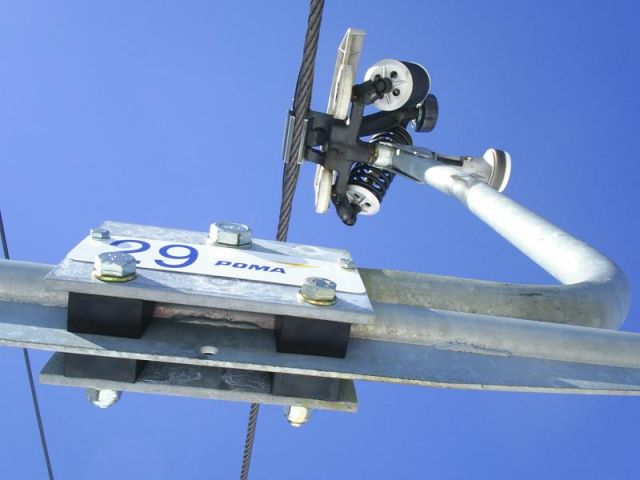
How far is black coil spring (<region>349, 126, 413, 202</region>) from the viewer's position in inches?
246

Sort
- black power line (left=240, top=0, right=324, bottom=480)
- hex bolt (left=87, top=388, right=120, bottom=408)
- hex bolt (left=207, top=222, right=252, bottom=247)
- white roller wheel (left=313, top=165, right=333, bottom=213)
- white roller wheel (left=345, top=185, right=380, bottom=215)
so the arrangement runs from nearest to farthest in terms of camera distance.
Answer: hex bolt (left=87, top=388, right=120, bottom=408) < hex bolt (left=207, top=222, right=252, bottom=247) < black power line (left=240, top=0, right=324, bottom=480) < white roller wheel (left=313, top=165, right=333, bottom=213) < white roller wheel (left=345, top=185, right=380, bottom=215)

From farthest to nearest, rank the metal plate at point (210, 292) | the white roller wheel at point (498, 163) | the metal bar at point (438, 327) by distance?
the white roller wheel at point (498, 163)
the metal bar at point (438, 327)
the metal plate at point (210, 292)

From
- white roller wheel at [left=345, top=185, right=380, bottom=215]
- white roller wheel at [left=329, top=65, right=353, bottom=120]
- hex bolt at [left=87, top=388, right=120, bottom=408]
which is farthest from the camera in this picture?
white roller wheel at [left=345, top=185, right=380, bottom=215]

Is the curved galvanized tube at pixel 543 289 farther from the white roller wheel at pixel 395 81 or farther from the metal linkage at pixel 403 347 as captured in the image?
the white roller wheel at pixel 395 81

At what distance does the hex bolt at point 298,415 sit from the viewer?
62.5 inches

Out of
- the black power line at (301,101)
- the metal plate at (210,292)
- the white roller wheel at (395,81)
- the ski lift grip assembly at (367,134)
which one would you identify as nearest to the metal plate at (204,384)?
the metal plate at (210,292)

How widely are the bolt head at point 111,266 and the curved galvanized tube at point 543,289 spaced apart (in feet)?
2.44

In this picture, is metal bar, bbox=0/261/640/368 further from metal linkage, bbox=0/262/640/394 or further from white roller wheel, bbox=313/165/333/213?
white roller wheel, bbox=313/165/333/213

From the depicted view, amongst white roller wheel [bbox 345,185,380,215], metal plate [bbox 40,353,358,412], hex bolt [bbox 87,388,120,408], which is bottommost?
white roller wheel [bbox 345,185,380,215]

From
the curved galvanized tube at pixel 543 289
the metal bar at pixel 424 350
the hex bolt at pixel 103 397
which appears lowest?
the hex bolt at pixel 103 397

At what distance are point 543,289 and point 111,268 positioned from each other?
1.27 m

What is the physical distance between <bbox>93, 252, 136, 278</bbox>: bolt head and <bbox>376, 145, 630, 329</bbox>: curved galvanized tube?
745 mm

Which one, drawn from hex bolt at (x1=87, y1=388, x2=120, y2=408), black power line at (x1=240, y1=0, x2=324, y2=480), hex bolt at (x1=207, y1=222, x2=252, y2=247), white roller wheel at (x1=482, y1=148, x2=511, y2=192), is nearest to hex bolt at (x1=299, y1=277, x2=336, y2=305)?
hex bolt at (x1=207, y1=222, x2=252, y2=247)

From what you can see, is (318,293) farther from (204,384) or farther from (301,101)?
(301,101)
